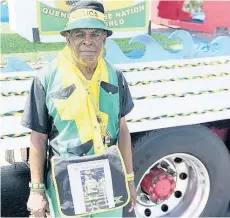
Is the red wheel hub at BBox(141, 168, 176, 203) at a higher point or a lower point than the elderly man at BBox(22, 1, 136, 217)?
lower

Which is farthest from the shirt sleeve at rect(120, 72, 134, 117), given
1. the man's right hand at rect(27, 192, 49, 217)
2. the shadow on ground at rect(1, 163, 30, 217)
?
the shadow on ground at rect(1, 163, 30, 217)

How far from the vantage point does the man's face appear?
5.88ft

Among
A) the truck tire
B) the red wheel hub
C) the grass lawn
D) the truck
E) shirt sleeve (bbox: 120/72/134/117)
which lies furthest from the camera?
the red wheel hub

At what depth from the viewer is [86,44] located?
5.87ft

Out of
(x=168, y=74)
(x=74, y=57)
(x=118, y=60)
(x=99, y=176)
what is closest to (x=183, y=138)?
(x=168, y=74)

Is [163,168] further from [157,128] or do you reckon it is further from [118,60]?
[118,60]

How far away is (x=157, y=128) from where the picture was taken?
2.50 m

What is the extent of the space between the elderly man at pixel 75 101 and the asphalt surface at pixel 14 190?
1.36 metres

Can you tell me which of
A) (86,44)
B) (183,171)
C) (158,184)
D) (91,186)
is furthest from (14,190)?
(86,44)

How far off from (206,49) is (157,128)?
2.03 ft

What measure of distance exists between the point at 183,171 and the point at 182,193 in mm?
167

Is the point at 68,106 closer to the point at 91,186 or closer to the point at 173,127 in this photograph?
the point at 91,186

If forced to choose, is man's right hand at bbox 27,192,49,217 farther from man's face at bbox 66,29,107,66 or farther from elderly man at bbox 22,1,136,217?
man's face at bbox 66,29,107,66

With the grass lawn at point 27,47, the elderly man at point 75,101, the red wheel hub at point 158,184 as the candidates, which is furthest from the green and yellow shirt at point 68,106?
the red wheel hub at point 158,184
